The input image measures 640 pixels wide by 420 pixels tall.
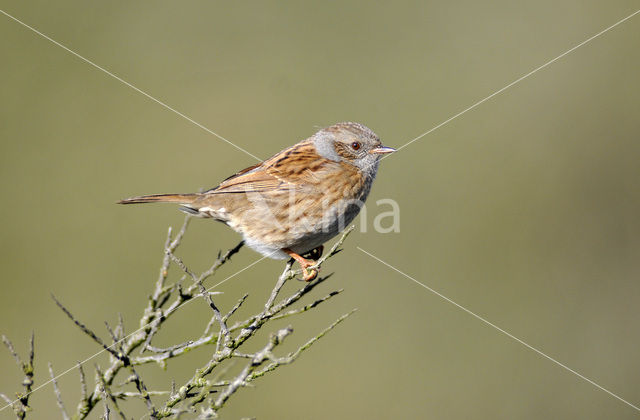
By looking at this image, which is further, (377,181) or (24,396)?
(377,181)

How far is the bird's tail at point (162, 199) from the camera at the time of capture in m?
4.18

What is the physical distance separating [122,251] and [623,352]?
19.9 ft

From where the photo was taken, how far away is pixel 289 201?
4.59 m

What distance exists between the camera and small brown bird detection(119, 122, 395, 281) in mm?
4477

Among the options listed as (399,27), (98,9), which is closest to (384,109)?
(399,27)

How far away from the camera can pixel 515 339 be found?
24.9 feet

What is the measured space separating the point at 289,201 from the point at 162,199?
89 centimetres

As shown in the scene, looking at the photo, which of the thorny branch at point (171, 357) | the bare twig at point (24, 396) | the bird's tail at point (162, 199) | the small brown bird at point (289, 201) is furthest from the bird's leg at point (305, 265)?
the bare twig at point (24, 396)

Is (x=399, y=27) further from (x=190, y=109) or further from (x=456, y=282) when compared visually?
(x=456, y=282)

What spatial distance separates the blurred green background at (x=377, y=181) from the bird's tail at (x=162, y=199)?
8.88ft

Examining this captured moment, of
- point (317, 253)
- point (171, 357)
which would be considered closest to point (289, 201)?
point (317, 253)

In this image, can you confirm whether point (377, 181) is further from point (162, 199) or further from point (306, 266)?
point (162, 199)

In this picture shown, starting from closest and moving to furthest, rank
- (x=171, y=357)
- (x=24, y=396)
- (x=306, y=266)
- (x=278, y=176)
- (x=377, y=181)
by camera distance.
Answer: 1. (x=24, y=396)
2. (x=171, y=357)
3. (x=306, y=266)
4. (x=278, y=176)
5. (x=377, y=181)

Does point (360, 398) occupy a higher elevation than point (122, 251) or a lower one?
lower
